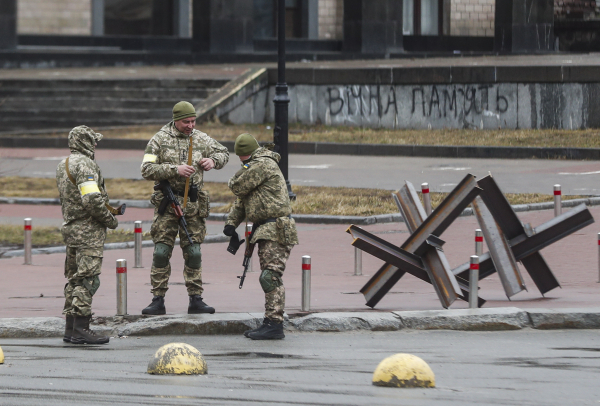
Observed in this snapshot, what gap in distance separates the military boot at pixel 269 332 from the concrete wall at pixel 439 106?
1687 cm

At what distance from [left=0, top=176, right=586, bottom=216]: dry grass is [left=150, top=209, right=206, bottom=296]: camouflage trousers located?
6.68 metres

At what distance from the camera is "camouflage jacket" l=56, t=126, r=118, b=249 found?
8.37m

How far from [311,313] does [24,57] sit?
90.6 feet

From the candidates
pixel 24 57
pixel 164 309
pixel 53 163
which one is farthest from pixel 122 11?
pixel 164 309

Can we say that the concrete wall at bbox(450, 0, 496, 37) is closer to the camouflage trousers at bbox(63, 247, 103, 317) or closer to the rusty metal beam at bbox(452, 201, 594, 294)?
the rusty metal beam at bbox(452, 201, 594, 294)

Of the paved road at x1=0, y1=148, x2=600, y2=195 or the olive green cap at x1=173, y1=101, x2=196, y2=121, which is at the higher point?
the olive green cap at x1=173, y1=101, x2=196, y2=121

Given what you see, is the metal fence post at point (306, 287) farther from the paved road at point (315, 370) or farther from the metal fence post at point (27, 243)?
the metal fence post at point (27, 243)

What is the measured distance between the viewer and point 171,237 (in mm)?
9203

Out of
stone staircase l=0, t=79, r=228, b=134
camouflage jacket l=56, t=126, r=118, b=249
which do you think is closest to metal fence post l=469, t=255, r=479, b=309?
camouflage jacket l=56, t=126, r=118, b=249

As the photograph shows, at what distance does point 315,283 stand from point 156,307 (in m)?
2.37

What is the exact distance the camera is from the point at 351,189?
17969 mm

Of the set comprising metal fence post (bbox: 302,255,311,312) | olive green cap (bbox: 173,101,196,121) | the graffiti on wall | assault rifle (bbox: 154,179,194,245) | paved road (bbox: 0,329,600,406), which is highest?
the graffiti on wall

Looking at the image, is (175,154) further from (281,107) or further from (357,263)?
(281,107)

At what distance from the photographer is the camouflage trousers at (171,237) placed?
9.14 m
